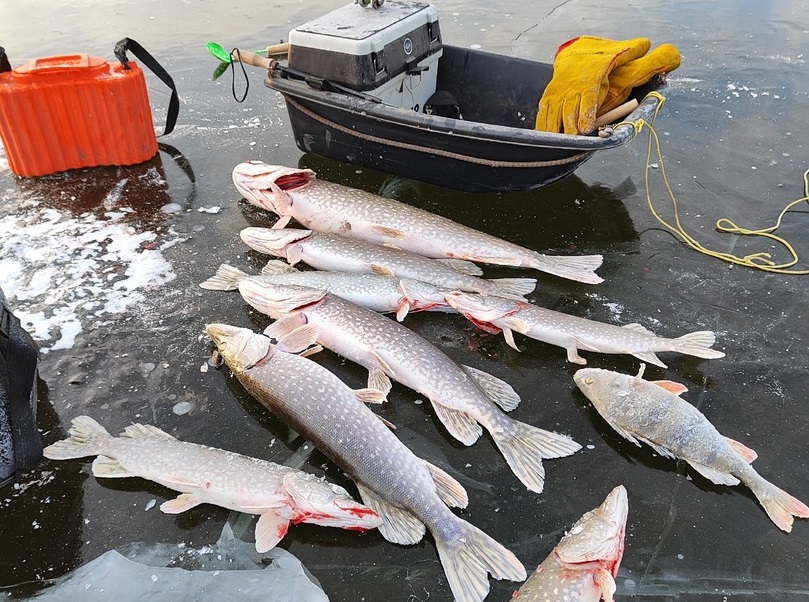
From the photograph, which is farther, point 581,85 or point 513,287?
point 581,85

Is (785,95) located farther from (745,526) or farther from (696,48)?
(745,526)

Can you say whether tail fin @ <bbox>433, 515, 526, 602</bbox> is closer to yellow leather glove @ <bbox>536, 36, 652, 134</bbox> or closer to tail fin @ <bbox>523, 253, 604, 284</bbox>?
tail fin @ <bbox>523, 253, 604, 284</bbox>

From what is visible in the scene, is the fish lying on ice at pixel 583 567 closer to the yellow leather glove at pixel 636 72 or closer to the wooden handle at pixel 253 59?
Result: the yellow leather glove at pixel 636 72

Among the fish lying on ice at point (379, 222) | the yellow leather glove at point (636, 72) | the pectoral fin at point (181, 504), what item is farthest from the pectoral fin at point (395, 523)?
the yellow leather glove at point (636, 72)

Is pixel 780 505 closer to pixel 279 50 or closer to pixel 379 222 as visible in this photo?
pixel 379 222

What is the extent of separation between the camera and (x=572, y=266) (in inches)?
143

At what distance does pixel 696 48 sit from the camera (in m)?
7.51

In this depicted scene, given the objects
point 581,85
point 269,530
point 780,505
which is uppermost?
point 581,85

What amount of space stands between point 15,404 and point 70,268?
1651 mm

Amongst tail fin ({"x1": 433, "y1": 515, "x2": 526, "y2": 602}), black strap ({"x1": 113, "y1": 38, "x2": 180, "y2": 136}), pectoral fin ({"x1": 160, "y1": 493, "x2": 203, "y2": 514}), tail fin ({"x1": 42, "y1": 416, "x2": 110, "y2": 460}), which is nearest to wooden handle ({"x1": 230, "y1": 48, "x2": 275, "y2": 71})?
black strap ({"x1": 113, "y1": 38, "x2": 180, "y2": 136})

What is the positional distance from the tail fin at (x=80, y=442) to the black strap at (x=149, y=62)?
3269 mm

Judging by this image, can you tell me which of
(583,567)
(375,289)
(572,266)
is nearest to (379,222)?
(375,289)

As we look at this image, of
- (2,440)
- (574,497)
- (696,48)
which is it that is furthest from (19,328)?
(696,48)

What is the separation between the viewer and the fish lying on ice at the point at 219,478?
229 centimetres
